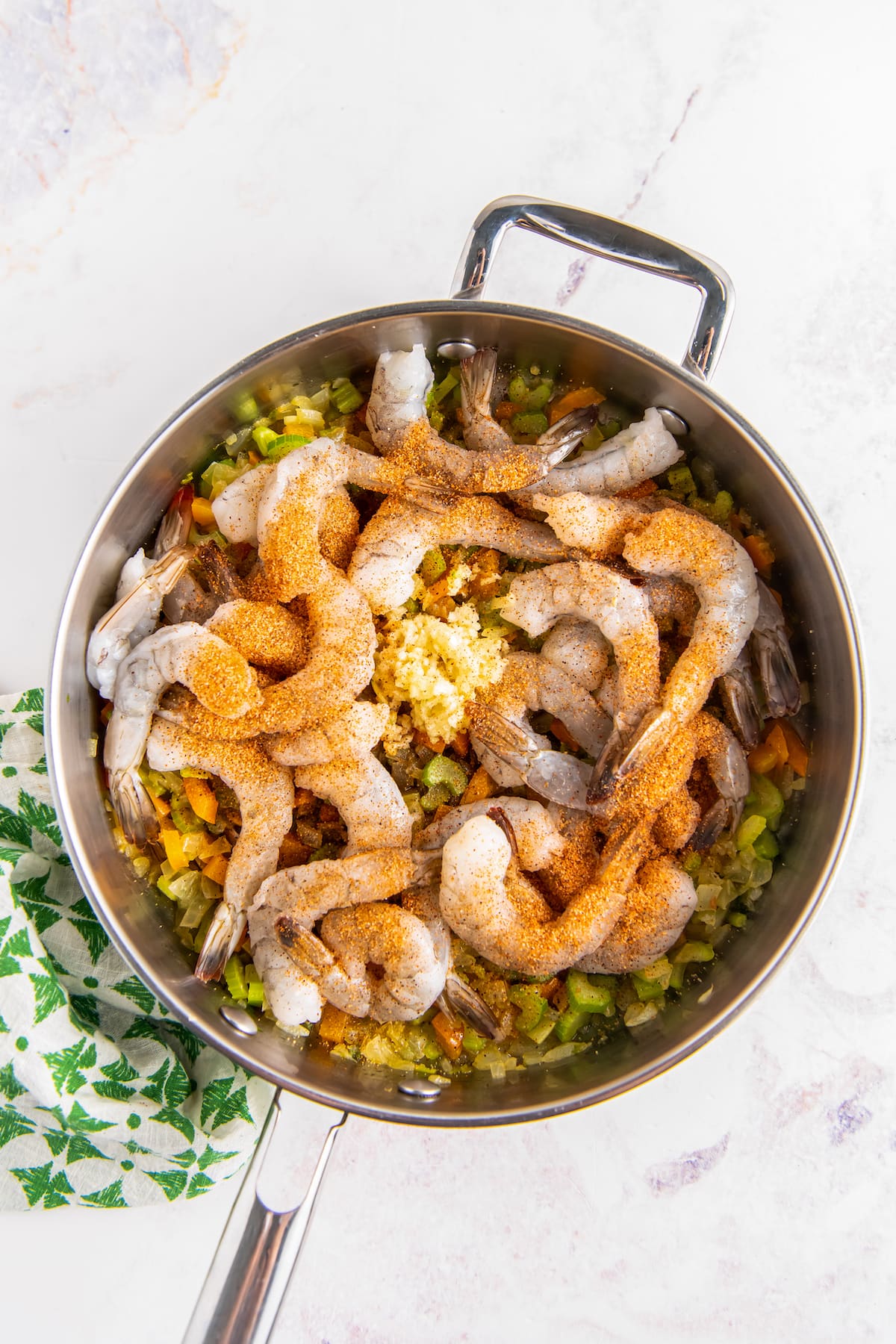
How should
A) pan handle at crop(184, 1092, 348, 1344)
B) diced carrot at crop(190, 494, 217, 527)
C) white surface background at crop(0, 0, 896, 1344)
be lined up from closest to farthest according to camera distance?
1. pan handle at crop(184, 1092, 348, 1344)
2. diced carrot at crop(190, 494, 217, 527)
3. white surface background at crop(0, 0, 896, 1344)

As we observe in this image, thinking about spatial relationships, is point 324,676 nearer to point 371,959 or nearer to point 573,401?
point 371,959

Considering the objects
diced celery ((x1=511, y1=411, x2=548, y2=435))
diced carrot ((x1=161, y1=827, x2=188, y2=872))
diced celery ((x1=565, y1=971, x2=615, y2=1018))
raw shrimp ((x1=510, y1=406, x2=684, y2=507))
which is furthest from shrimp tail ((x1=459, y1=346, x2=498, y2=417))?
diced celery ((x1=565, y1=971, x2=615, y2=1018))

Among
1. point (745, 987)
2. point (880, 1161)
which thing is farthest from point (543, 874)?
point (880, 1161)

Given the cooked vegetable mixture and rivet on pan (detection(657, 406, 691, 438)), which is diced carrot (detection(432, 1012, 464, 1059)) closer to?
the cooked vegetable mixture

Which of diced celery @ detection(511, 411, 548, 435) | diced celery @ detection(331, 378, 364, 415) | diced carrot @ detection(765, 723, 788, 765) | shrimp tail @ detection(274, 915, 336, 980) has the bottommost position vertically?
shrimp tail @ detection(274, 915, 336, 980)

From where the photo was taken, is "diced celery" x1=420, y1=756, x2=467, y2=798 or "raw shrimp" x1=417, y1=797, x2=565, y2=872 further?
"diced celery" x1=420, y1=756, x2=467, y2=798

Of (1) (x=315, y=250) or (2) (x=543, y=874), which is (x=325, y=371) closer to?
(1) (x=315, y=250)

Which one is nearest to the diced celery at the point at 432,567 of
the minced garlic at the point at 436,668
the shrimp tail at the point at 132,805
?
the minced garlic at the point at 436,668
